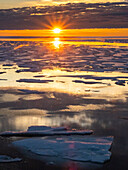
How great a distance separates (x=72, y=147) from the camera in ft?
16.0

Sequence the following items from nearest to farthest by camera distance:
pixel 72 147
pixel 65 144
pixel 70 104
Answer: pixel 72 147, pixel 65 144, pixel 70 104

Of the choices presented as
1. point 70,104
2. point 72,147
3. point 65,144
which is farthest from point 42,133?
point 70,104

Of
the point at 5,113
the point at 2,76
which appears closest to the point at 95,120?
the point at 5,113

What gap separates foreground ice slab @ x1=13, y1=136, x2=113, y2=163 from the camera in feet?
15.0

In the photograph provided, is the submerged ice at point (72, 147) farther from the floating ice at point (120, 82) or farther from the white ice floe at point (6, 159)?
the floating ice at point (120, 82)

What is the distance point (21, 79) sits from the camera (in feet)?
37.3

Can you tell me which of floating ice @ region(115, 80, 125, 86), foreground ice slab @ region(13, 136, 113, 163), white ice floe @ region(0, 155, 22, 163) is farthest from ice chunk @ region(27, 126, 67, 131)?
floating ice @ region(115, 80, 125, 86)

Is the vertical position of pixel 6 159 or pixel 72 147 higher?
pixel 72 147

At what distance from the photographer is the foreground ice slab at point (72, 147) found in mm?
4566

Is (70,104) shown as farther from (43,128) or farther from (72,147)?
(72,147)

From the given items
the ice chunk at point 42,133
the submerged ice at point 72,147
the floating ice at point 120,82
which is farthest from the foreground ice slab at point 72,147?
the floating ice at point 120,82

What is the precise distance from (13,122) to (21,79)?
534 centimetres

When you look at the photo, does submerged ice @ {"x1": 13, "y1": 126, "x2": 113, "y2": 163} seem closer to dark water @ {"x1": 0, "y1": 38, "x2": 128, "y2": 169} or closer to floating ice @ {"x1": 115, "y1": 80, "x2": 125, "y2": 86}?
dark water @ {"x1": 0, "y1": 38, "x2": 128, "y2": 169}

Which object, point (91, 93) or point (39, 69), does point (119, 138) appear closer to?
point (91, 93)
